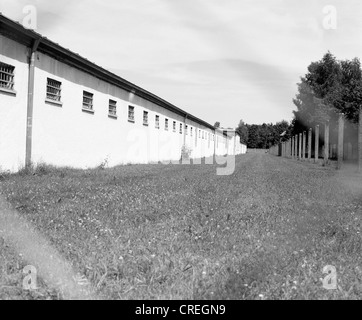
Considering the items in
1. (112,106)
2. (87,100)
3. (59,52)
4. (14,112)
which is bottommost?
(14,112)

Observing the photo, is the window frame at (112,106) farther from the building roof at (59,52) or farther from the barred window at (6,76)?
the barred window at (6,76)

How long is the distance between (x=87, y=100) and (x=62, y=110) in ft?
8.87

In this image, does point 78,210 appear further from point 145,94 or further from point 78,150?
point 145,94

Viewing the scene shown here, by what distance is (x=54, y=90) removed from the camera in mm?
14398

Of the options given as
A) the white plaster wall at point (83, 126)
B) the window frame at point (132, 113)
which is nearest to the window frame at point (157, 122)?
the white plaster wall at point (83, 126)

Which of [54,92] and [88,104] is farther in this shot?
[88,104]

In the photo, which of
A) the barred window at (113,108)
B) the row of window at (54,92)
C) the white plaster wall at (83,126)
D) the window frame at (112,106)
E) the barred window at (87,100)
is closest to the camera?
the row of window at (54,92)

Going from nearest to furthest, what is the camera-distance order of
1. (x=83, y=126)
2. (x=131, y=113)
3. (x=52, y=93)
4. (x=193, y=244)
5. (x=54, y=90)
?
1. (x=193, y=244)
2. (x=52, y=93)
3. (x=54, y=90)
4. (x=83, y=126)
5. (x=131, y=113)

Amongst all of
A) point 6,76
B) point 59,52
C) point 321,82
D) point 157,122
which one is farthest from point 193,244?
point 321,82

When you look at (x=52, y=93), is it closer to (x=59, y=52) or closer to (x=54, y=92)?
(x=54, y=92)

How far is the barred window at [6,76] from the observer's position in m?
11.5
